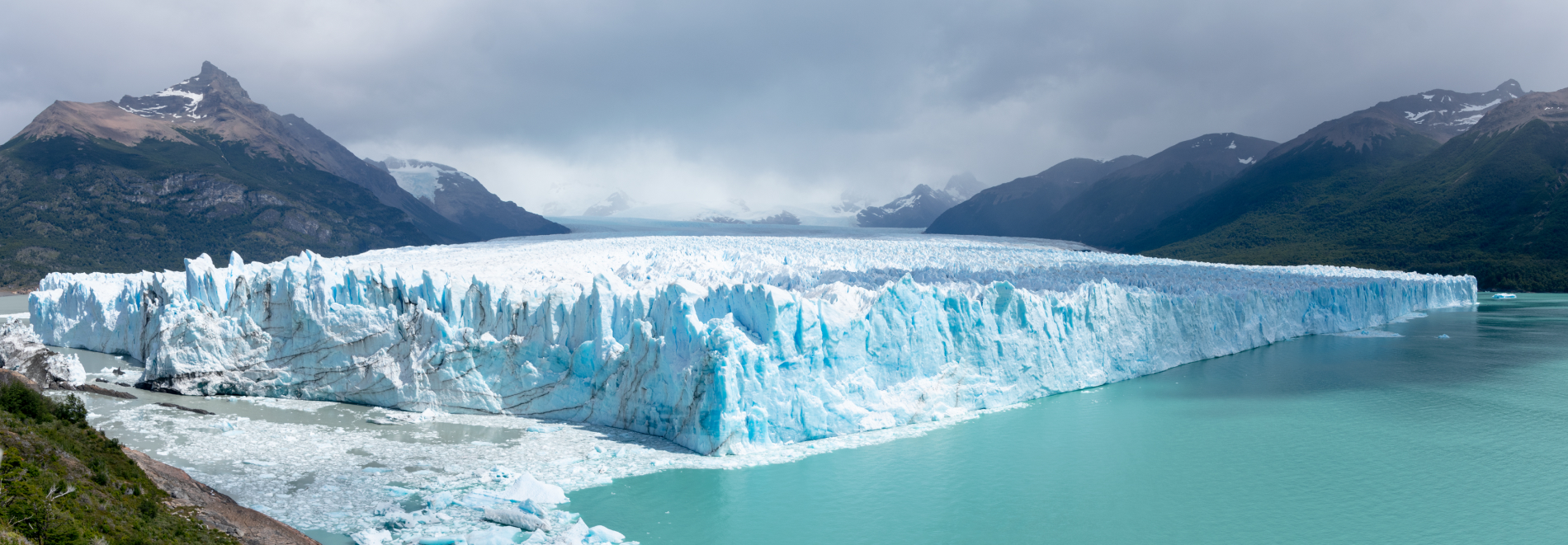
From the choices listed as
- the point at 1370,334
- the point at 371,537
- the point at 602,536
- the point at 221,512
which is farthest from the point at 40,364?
the point at 1370,334

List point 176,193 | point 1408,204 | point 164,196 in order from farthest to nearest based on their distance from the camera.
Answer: point 176,193, point 164,196, point 1408,204

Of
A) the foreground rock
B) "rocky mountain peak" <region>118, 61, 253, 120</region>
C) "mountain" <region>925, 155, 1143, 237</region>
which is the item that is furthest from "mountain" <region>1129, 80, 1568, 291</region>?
A: "rocky mountain peak" <region>118, 61, 253, 120</region>

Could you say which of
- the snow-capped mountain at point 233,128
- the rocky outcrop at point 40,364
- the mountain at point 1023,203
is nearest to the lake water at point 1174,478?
the rocky outcrop at point 40,364

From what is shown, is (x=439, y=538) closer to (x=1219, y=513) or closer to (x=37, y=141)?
(x=1219, y=513)

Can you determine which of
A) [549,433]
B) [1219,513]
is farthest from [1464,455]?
[549,433]

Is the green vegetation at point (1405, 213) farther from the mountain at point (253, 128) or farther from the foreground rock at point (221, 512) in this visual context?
the mountain at point (253, 128)

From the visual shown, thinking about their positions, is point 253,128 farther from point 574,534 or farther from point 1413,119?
point 1413,119

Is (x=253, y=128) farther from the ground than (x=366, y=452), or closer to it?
farther from the ground
